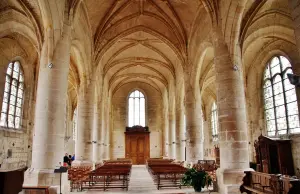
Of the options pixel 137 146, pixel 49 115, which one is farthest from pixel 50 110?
pixel 137 146

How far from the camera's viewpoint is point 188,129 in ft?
52.8

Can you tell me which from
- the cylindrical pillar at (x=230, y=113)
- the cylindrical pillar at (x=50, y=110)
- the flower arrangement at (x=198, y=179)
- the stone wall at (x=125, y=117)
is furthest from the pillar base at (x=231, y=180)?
the stone wall at (x=125, y=117)

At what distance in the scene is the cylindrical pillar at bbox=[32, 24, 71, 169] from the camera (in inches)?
357

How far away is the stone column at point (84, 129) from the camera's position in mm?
15352

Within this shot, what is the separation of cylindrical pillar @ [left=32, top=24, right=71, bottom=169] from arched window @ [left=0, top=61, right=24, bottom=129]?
7429mm

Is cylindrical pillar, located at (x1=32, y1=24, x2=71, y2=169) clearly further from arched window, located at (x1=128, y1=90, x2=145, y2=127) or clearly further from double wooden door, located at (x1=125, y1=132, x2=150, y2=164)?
arched window, located at (x1=128, y1=90, x2=145, y2=127)

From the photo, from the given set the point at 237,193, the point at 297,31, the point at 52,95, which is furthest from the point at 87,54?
the point at 297,31

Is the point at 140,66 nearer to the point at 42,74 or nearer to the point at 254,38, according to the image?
the point at 254,38

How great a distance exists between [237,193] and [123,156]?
74.4 ft

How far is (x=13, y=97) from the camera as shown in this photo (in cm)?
1661

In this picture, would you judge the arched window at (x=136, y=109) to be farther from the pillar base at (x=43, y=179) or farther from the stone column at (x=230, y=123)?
the pillar base at (x=43, y=179)

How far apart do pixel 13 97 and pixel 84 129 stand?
5.24 metres

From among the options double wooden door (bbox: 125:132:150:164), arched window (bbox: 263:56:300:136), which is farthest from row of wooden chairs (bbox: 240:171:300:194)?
double wooden door (bbox: 125:132:150:164)

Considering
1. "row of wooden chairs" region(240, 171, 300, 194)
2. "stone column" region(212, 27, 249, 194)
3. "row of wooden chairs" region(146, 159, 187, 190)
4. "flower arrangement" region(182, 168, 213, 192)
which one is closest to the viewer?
"row of wooden chairs" region(240, 171, 300, 194)
